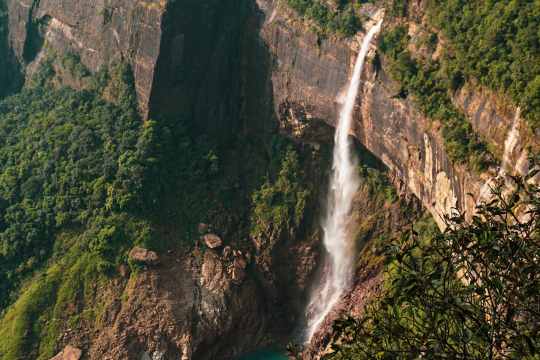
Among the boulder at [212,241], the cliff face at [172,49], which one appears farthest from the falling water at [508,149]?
the cliff face at [172,49]

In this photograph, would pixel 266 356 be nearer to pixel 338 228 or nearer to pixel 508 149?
pixel 338 228

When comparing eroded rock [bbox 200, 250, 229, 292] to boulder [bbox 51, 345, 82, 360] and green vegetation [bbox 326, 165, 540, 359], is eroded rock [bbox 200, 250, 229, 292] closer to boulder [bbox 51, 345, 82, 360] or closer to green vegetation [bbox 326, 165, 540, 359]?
boulder [bbox 51, 345, 82, 360]

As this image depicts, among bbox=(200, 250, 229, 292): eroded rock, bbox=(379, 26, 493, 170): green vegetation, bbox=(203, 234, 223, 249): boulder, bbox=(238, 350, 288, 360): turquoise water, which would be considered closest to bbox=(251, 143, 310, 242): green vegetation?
bbox=(203, 234, 223, 249): boulder

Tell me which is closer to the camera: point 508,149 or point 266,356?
point 508,149

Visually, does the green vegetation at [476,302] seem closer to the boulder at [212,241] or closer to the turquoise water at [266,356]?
the turquoise water at [266,356]

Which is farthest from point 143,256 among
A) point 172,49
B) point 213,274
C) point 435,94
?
point 435,94

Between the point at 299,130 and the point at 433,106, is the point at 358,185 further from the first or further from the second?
the point at 433,106

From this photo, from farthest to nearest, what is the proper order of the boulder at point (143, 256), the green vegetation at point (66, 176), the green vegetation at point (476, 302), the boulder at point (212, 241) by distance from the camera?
the boulder at point (212, 241) < the green vegetation at point (66, 176) < the boulder at point (143, 256) < the green vegetation at point (476, 302)
